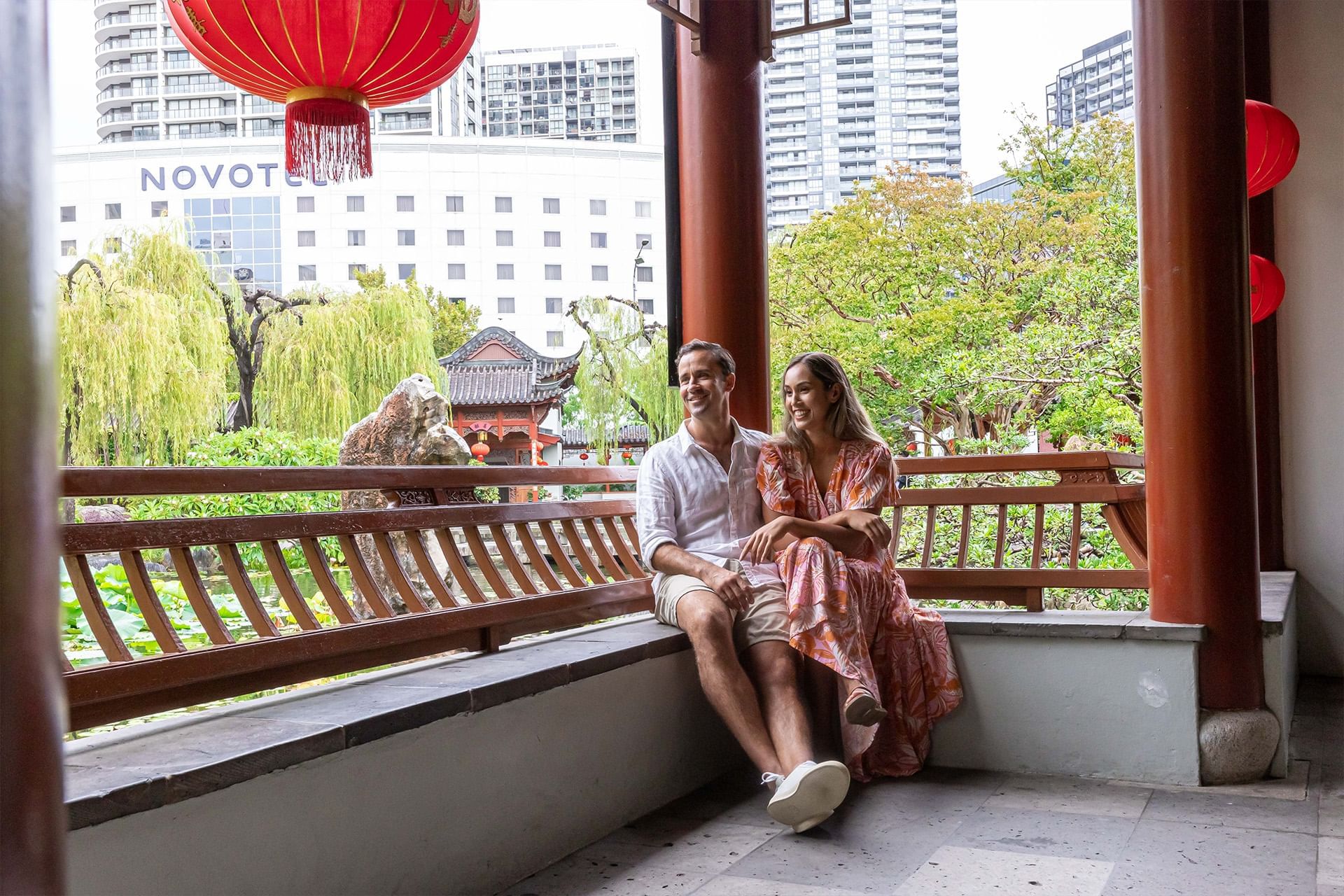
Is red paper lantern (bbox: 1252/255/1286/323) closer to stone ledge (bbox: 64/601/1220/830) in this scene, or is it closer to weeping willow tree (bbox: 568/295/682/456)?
stone ledge (bbox: 64/601/1220/830)

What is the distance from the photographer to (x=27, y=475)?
0.16m

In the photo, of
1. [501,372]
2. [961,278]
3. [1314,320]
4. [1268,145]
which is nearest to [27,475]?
[1268,145]

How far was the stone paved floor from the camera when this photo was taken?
225cm

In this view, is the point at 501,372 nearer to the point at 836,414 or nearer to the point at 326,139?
the point at 836,414

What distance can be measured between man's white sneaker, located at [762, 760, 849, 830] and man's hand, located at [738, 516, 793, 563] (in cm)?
58

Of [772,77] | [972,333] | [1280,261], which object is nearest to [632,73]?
[772,77]

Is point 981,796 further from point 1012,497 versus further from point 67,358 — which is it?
point 67,358

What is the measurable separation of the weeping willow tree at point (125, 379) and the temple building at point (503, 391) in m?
11.8

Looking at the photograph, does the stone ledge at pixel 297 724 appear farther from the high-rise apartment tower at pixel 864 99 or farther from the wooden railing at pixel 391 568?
the high-rise apartment tower at pixel 864 99

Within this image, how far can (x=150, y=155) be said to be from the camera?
122 ft

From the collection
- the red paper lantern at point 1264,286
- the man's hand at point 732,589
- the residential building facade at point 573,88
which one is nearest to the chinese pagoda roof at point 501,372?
the red paper lantern at point 1264,286

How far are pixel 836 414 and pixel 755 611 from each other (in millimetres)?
614

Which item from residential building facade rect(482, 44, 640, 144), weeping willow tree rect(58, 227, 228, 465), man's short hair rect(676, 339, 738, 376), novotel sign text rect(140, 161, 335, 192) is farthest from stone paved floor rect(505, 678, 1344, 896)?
residential building facade rect(482, 44, 640, 144)

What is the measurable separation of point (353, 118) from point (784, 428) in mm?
1533
